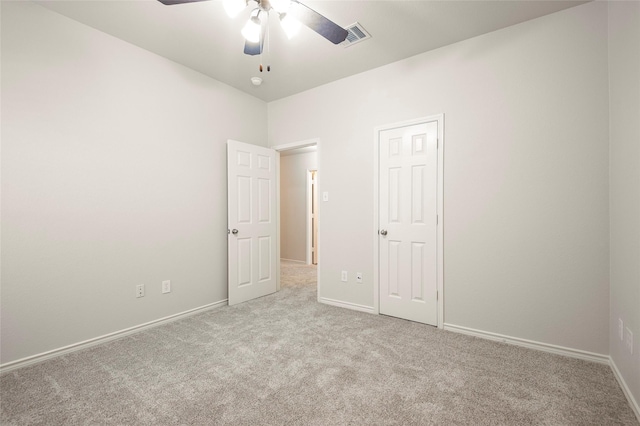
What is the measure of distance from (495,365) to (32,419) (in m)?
2.92

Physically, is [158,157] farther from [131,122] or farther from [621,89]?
[621,89]

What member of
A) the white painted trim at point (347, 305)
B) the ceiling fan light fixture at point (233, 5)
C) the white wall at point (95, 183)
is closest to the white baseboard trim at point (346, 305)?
the white painted trim at point (347, 305)

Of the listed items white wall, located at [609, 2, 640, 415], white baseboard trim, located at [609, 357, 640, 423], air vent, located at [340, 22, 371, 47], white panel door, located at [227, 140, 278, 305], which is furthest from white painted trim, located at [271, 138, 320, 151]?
white baseboard trim, located at [609, 357, 640, 423]

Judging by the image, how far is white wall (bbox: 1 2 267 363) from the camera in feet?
6.76

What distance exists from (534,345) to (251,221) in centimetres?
315

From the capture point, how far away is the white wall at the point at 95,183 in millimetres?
2061

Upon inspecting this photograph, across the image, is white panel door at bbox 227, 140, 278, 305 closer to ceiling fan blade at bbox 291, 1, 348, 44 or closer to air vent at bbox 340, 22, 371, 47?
air vent at bbox 340, 22, 371, 47

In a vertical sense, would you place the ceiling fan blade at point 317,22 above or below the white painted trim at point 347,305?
above

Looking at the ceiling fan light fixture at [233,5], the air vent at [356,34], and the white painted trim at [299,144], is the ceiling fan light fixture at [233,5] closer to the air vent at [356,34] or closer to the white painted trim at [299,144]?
the air vent at [356,34]

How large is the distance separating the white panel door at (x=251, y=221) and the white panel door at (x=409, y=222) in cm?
159

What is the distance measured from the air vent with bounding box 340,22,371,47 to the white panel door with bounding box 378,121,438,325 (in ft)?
3.03

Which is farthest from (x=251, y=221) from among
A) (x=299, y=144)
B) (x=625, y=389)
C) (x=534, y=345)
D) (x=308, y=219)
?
(x=625, y=389)

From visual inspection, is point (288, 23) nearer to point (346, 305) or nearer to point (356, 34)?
point (356, 34)

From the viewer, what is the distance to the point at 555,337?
224 cm
